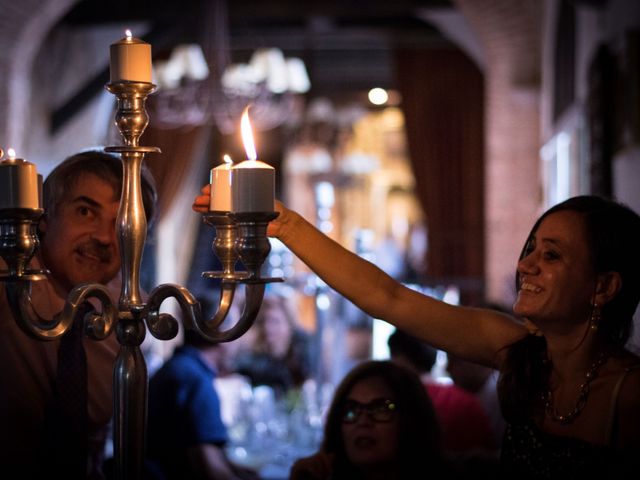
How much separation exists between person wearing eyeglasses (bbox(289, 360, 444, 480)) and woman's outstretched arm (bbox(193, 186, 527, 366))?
61 centimetres

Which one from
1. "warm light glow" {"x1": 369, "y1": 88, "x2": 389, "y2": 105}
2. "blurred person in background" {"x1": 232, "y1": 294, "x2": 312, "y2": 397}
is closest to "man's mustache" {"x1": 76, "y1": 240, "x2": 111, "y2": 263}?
"blurred person in background" {"x1": 232, "y1": 294, "x2": 312, "y2": 397}

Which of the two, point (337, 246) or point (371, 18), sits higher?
point (371, 18)

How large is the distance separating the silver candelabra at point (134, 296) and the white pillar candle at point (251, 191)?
0.01 metres

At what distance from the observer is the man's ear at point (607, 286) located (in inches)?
65.1

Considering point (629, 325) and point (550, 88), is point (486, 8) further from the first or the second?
point (629, 325)

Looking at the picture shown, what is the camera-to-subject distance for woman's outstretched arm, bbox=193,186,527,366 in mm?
1662

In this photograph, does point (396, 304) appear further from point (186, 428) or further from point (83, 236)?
point (186, 428)

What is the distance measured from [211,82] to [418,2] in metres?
2.95

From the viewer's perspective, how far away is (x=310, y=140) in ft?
39.4

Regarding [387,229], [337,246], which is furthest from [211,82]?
[387,229]

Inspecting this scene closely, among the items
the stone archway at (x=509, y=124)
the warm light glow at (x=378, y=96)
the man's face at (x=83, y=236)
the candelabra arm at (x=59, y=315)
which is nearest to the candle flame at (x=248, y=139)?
the candelabra arm at (x=59, y=315)

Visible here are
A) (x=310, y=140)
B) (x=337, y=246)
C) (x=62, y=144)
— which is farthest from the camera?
(x=310, y=140)

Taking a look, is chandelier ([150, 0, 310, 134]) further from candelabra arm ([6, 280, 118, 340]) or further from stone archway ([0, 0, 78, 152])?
candelabra arm ([6, 280, 118, 340])

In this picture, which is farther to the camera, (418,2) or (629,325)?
(418,2)
